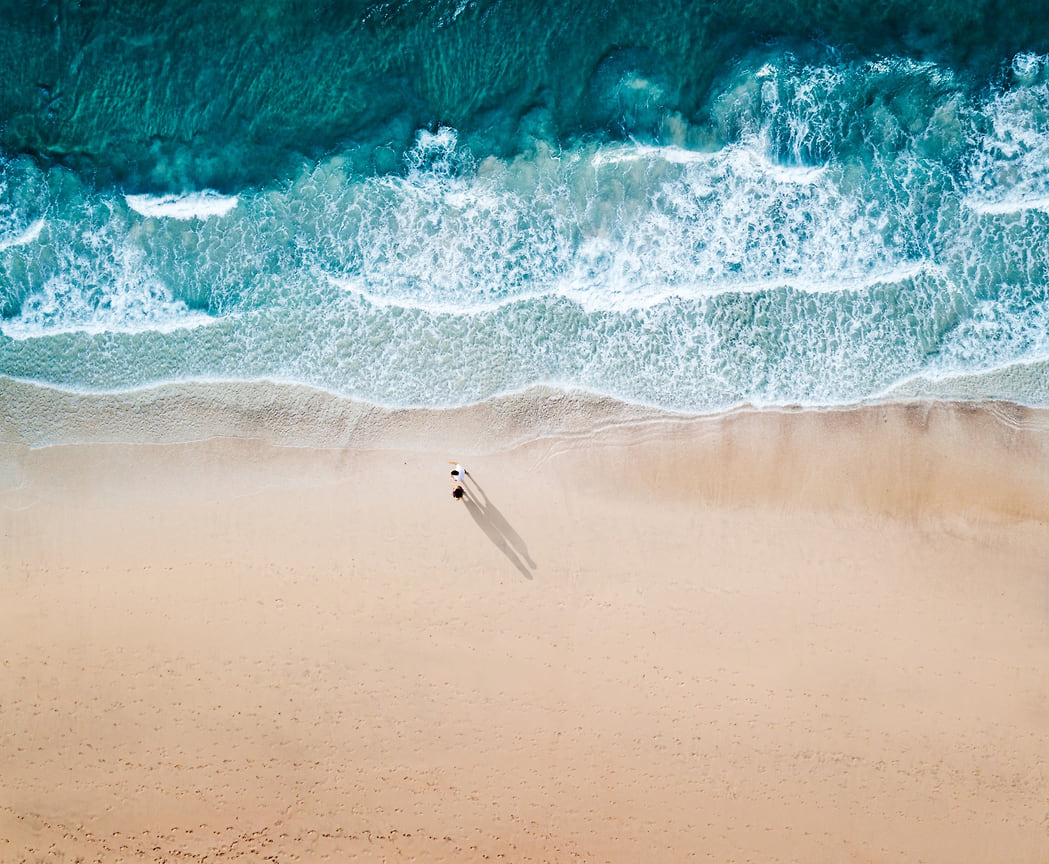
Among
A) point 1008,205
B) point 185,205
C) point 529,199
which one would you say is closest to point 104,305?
point 185,205

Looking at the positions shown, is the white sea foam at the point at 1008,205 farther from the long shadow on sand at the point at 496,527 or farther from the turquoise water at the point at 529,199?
the long shadow on sand at the point at 496,527

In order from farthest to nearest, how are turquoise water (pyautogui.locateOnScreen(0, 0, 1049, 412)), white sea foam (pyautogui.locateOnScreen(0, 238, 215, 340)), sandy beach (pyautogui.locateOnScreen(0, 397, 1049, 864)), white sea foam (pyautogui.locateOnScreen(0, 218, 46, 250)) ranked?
white sea foam (pyautogui.locateOnScreen(0, 218, 46, 250)), white sea foam (pyautogui.locateOnScreen(0, 238, 215, 340)), turquoise water (pyautogui.locateOnScreen(0, 0, 1049, 412)), sandy beach (pyautogui.locateOnScreen(0, 397, 1049, 864))

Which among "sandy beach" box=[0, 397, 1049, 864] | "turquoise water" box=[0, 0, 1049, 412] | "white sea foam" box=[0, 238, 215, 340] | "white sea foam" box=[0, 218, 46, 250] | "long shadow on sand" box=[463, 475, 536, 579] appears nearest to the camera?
"sandy beach" box=[0, 397, 1049, 864]

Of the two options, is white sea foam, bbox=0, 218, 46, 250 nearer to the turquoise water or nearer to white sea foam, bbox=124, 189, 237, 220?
the turquoise water

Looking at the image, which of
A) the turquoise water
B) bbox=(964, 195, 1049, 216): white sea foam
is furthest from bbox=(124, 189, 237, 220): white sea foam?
bbox=(964, 195, 1049, 216): white sea foam

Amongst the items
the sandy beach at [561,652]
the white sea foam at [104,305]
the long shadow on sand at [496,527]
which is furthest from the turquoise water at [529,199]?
the long shadow on sand at [496,527]

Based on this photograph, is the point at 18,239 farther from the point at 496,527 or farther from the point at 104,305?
the point at 496,527
